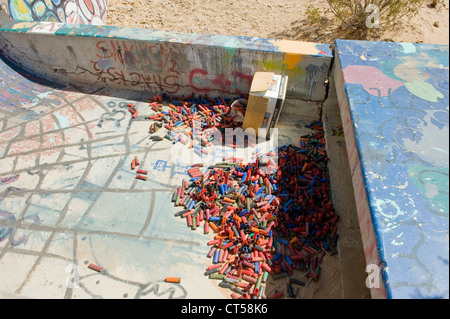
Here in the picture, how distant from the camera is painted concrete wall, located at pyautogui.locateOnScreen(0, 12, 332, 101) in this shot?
7219mm

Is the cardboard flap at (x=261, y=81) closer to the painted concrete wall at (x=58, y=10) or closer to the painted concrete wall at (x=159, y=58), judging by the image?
the painted concrete wall at (x=159, y=58)

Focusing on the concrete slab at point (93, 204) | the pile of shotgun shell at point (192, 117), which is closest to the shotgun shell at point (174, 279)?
the concrete slab at point (93, 204)

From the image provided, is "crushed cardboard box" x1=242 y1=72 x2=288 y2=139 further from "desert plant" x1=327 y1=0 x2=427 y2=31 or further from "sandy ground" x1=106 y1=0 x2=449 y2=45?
"desert plant" x1=327 y1=0 x2=427 y2=31

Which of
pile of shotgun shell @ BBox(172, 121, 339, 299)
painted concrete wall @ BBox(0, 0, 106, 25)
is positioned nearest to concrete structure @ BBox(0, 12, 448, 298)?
pile of shotgun shell @ BBox(172, 121, 339, 299)

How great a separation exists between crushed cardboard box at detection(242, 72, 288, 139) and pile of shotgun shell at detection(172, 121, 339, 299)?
0.73 meters

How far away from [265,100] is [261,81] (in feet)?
1.61

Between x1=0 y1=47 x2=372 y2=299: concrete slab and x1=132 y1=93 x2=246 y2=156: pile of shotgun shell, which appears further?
x1=132 y1=93 x2=246 y2=156: pile of shotgun shell

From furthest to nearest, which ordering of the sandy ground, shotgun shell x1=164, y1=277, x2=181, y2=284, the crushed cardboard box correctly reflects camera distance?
the sandy ground
the crushed cardboard box
shotgun shell x1=164, y1=277, x2=181, y2=284

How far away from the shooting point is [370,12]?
9.84 meters

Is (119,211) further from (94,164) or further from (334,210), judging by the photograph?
(334,210)

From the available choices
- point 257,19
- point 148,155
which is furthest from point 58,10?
point 148,155

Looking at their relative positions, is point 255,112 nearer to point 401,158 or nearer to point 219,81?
point 219,81

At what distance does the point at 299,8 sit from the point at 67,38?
8.23 meters

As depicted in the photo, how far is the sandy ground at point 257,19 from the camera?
1032 centimetres
